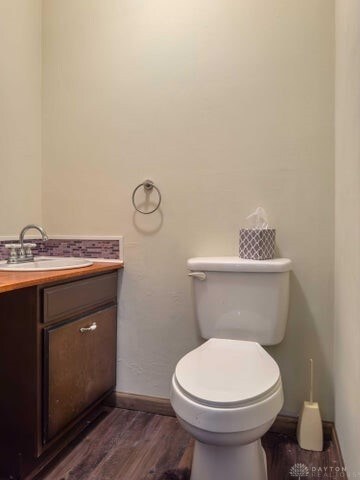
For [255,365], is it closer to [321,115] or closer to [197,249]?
[197,249]

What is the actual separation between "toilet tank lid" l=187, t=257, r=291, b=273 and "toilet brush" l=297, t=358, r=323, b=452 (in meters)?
0.59

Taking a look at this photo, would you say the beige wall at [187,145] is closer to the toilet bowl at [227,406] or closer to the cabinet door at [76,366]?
the cabinet door at [76,366]

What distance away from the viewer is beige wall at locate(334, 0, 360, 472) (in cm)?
101

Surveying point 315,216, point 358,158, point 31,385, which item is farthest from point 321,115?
point 31,385

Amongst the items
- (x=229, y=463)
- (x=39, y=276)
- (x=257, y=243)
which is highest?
(x=257, y=243)

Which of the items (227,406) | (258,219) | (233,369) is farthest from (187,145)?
(227,406)

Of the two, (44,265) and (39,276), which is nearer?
(39,276)

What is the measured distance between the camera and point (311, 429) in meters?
1.42

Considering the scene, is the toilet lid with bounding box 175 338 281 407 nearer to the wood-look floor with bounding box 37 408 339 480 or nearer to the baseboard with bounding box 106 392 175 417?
the wood-look floor with bounding box 37 408 339 480

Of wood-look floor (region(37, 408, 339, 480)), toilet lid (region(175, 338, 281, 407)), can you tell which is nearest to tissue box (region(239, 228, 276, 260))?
toilet lid (region(175, 338, 281, 407))

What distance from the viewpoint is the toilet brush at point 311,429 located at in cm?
141

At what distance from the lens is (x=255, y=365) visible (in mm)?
1158

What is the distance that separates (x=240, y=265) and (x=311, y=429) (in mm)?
739

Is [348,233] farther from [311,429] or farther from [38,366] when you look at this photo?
[38,366]
